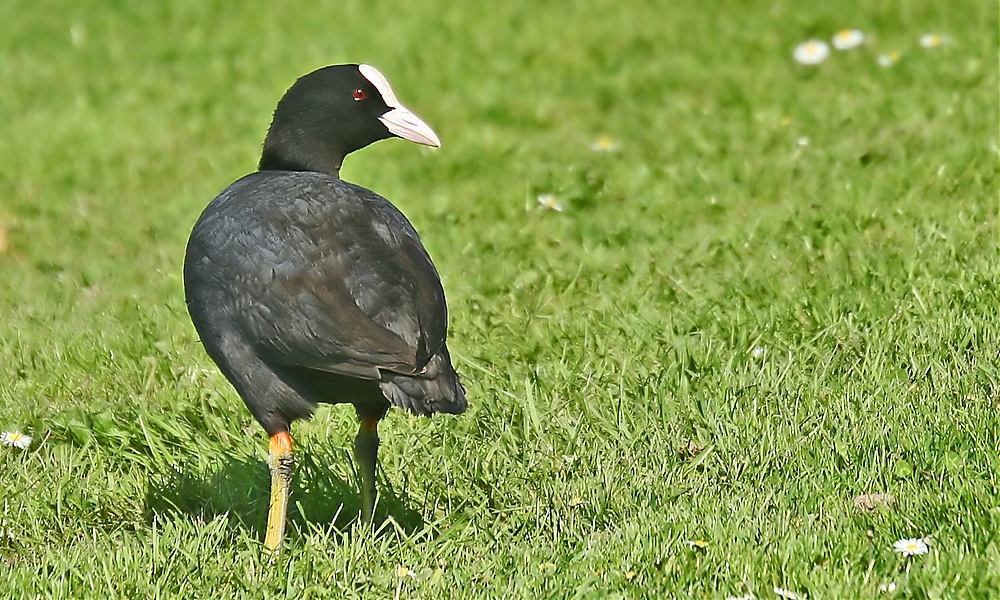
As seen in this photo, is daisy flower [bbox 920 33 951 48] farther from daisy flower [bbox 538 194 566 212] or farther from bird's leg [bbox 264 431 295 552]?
bird's leg [bbox 264 431 295 552]

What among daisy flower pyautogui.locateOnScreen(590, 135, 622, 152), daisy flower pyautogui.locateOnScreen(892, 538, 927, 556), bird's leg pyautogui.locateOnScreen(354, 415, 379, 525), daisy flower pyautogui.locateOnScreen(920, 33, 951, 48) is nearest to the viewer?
daisy flower pyautogui.locateOnScreen(892, 538, 927, 556)

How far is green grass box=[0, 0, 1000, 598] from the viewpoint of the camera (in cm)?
386

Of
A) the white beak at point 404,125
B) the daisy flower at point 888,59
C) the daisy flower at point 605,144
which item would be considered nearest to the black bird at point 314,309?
the white beak at point 404,125

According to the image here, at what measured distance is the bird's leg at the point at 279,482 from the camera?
4.09 meters

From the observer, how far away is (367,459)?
4.29m

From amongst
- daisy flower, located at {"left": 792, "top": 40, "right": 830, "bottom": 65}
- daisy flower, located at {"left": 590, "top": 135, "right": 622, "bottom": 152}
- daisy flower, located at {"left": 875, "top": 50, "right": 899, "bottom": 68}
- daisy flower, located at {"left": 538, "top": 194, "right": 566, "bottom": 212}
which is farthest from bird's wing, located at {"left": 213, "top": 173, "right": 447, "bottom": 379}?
daisy flower, located at {"left": 792, "top": 40, "right": 830, "bottom": 65}

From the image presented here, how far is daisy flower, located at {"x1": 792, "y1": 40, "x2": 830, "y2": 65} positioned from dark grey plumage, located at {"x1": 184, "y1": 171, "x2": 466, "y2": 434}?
468 centimetres

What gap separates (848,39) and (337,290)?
17.8 feet

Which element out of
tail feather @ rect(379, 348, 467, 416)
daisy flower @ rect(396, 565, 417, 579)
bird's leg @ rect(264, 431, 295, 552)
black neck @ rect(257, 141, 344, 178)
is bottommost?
daisy flower @ rect(396, 565, 417, 579)

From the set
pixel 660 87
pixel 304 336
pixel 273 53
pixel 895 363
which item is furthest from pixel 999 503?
pixel 273 53

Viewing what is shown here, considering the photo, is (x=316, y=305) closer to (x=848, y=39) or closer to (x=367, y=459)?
(x=367, y=459)

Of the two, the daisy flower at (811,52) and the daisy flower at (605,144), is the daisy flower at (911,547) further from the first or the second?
the daisy flower at (811,52)

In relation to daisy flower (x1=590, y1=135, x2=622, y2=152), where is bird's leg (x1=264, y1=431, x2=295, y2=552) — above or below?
above

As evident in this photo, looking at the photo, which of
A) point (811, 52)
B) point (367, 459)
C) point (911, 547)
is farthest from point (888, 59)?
point (911, 547)
